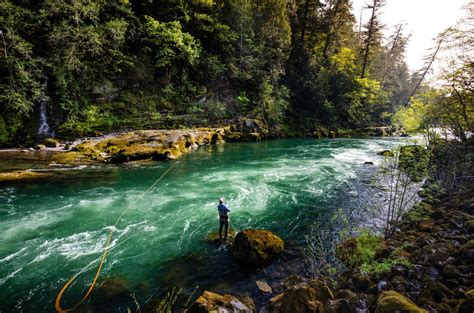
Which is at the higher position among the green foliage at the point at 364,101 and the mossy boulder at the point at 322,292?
the green foliage at the point at 364,101

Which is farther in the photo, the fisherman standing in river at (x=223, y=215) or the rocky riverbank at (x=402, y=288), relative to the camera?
the fisherman standing in river at (x=223, y=215)

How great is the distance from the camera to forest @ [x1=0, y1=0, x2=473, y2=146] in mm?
15117

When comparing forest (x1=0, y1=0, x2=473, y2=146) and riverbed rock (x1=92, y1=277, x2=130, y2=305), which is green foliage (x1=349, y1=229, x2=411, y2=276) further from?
forest (x1=0, y1=0, x2=473, y2=146)

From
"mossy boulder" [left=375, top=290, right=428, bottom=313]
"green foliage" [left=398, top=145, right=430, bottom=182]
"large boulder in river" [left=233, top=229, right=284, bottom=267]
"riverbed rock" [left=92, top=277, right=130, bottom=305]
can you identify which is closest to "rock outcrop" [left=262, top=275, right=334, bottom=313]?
"mossy boulder" [left=375, top=290, right=428, bottom=313]

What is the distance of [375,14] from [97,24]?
35.2 meters

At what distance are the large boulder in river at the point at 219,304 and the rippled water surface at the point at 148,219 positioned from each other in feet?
3.11

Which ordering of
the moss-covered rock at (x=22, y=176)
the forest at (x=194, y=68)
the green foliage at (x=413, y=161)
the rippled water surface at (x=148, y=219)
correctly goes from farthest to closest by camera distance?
the forest at (x=194, y=68) < the moss-covered rock at (x=22, y=176) < the green foliage at (x=413, y=161) < the rippled water surface at (x=148, y=219)

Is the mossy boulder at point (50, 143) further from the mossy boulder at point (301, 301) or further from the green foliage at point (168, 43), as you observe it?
the mossy boulder at point (301, 301)

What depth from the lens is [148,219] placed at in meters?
8.12

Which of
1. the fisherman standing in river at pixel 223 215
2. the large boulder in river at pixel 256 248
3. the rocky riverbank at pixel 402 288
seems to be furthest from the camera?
the fisherman standing in river at pixel 223 215

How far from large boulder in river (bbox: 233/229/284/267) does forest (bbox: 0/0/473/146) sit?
326 inches

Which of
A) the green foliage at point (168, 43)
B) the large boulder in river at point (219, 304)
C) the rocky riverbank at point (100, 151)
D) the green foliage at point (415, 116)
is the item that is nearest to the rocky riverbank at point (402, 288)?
the large boulder in river at point (219, 304)

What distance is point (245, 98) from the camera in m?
26.6

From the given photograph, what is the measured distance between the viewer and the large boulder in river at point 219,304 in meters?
3.79
